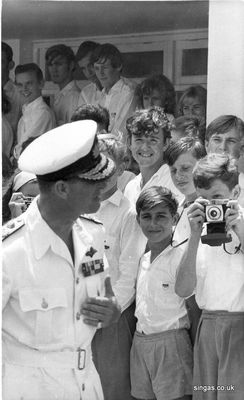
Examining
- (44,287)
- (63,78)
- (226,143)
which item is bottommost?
(44,287)

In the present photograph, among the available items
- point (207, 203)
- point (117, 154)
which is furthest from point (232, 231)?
point (117, 154)

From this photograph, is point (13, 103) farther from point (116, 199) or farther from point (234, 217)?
point (234, 217)

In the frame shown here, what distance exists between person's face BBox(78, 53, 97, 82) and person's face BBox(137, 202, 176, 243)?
1.68ft

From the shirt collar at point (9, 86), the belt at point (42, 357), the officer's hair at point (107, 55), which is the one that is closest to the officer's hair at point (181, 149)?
the officer's hair at point (107, 55)

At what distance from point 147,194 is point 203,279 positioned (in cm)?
34

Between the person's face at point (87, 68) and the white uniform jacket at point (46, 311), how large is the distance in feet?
2.09

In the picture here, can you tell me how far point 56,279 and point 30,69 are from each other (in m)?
0.81

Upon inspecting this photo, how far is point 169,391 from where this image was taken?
2.56m

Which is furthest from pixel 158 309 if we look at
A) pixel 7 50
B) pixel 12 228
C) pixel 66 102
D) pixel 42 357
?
pixel 7 50

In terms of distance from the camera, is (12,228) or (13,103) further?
(13,103)

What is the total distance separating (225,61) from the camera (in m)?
2.68

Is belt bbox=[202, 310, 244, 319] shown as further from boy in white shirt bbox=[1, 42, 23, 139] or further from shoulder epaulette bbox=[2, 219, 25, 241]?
boy in white shirt bbox=[1, 42, 23, 139]

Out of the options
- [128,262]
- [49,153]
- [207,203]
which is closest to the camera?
[49,153]

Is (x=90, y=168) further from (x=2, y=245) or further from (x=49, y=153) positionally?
(x=2, y=245)
